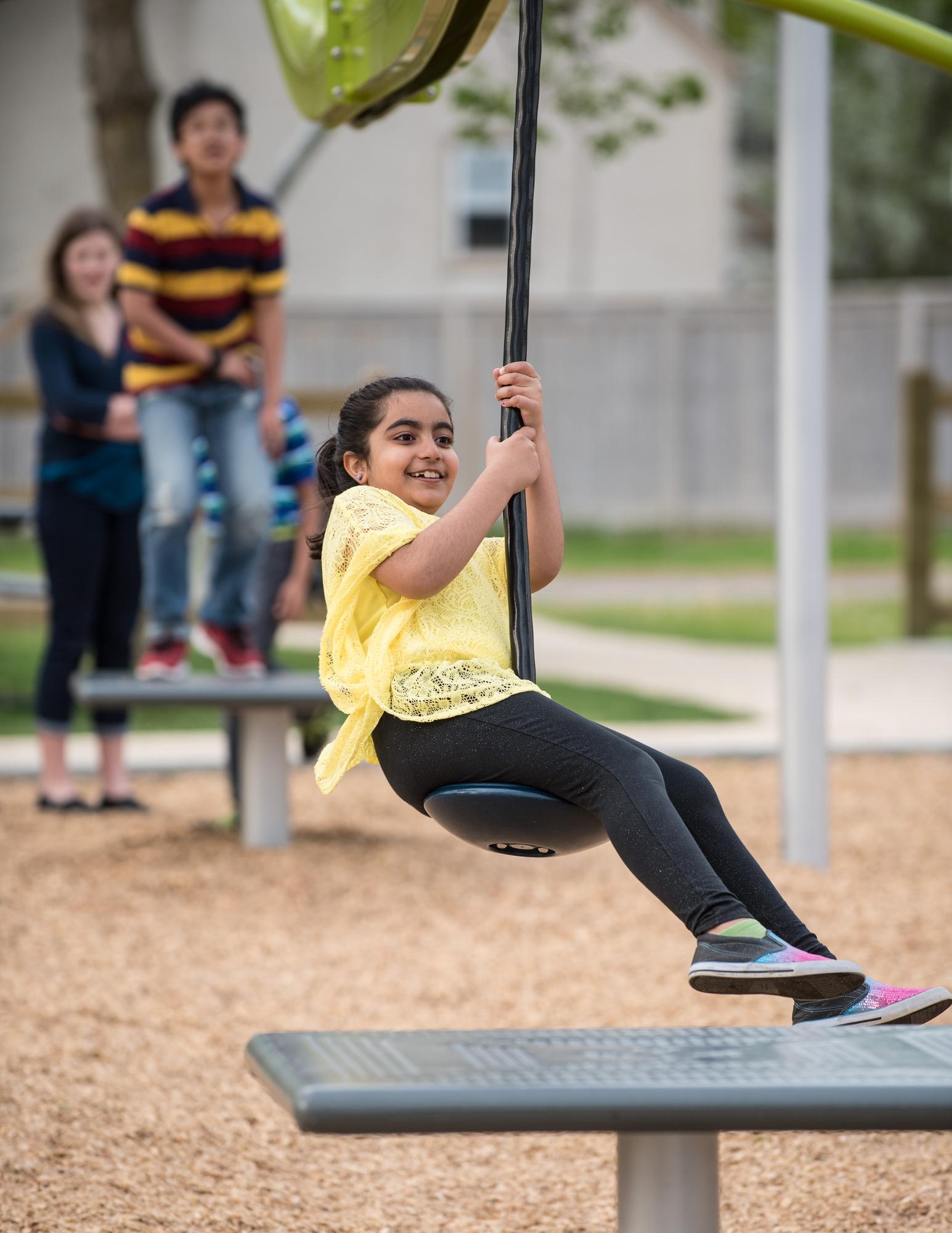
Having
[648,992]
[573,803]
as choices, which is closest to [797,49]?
[648,992]

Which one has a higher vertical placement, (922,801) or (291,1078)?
(291,1078)

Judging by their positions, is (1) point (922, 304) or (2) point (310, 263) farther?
A: (2) point (310, 263)

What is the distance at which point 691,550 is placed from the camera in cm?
1712

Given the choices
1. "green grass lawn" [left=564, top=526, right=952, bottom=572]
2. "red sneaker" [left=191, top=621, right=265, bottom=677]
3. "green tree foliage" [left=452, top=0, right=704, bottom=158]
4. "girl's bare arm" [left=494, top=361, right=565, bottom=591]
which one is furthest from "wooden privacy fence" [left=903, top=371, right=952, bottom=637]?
"girl's bare arm" [left=494, top=361, right=565, bottom=591]

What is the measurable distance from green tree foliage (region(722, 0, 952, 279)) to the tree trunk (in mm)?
22084

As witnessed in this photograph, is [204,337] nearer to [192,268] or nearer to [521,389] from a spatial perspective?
[192,268]

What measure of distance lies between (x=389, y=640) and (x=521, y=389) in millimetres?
420

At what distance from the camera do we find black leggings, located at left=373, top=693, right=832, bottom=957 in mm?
2275

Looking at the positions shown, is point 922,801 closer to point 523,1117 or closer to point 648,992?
point 648,992

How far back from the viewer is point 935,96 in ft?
99.5

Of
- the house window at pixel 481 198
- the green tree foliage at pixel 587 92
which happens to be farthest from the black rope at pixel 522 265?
the house window at pixel 481 198

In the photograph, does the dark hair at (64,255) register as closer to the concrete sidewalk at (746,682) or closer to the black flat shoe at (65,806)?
the black flat shoe at (65,806)

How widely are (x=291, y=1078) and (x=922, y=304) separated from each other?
56.5 ft

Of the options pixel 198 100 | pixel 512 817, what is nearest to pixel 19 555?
pixel 198 100
